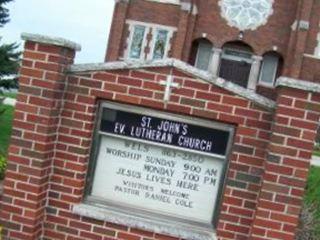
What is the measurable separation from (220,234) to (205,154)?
0.74m

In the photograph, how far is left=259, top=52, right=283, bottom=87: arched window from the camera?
30203mm

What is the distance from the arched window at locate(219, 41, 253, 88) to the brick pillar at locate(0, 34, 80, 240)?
2530 cm

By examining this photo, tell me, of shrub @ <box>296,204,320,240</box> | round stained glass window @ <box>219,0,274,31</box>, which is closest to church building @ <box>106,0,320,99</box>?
round stained glass window @ <box>219,0,274,31</box>

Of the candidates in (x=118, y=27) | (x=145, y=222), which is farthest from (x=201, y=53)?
(x=145, y=222)

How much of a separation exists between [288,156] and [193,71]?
3.72 feet

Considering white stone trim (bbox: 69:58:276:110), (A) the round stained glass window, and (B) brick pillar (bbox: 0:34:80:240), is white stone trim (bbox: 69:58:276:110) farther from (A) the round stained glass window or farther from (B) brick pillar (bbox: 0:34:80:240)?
(A) the round stained glass window

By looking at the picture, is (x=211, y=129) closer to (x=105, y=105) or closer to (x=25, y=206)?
(x=105, y=105)

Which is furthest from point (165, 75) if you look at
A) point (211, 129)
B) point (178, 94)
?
point (211, 129)

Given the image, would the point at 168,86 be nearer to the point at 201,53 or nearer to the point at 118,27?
the point at 118,27

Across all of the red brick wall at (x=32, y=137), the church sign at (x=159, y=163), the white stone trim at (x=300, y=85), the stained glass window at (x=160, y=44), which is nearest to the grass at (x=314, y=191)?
the church sign at (x=159, y=163)

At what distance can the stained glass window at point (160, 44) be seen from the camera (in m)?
30.1

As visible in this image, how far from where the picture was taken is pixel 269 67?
3028 cm

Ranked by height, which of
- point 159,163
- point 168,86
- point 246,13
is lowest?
point 159,163

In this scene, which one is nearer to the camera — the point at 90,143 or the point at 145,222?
the point at 145,222
